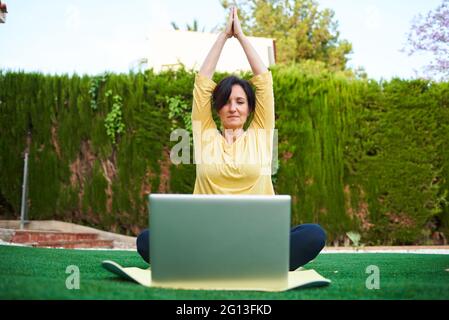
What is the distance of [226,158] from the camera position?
3.01m

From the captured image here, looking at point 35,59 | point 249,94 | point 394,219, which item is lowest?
point 394,219

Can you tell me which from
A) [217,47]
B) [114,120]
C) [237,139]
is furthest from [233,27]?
[114,120]

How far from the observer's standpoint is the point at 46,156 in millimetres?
9336

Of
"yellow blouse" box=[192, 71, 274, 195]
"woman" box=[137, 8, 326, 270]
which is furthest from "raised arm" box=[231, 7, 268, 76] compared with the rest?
"yellow blouse" box=[192, 71, 274, 195]

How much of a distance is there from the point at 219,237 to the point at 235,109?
3.31ft

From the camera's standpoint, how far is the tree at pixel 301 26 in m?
25.5

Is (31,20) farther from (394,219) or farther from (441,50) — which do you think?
(441,50)

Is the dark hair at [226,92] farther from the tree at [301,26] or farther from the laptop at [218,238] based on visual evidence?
the tree at [301,26]

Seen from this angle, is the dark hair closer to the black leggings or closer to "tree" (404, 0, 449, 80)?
the black leggings

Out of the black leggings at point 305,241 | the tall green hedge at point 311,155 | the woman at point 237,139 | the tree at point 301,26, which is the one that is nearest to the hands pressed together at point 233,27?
the woman at point 237,139

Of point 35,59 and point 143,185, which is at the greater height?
point 35,59
